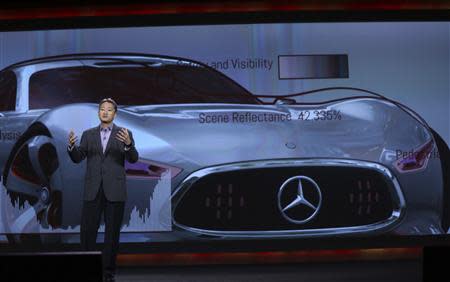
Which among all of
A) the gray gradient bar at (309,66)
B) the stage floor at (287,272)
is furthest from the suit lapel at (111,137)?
the gray gradient bar at (309,66)

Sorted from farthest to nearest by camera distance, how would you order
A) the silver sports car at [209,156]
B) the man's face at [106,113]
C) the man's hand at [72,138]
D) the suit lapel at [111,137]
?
the silver sports car at [209,156] < the man's face at [106,113] < the suit lapel at [111,137] < the man's hand at [72,138]

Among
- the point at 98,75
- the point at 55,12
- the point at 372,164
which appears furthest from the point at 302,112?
the point at 55,12

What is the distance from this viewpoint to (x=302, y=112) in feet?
16.2

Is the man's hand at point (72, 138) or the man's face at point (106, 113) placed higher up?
the man's face at point (106, 113)

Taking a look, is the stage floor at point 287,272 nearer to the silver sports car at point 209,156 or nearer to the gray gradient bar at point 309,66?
the silver sports car at point 209,156

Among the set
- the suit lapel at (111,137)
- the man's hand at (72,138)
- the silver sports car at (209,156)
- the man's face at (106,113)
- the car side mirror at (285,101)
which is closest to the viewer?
the man's hand at (72,138)

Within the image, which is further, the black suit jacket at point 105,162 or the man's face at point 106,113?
the man's face at point 106,113

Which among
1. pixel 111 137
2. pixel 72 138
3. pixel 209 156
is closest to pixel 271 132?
pixel 209 156

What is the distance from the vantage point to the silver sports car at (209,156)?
4.79m

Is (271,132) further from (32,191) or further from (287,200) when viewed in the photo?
(32,191)

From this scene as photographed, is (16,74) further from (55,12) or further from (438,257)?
(438,257)

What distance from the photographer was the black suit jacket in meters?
4.43

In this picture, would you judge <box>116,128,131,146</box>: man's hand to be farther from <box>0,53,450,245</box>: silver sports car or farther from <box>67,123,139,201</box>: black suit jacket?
<box>0,53,450,245</box>: silver sports car

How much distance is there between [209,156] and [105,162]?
872 millimetres
